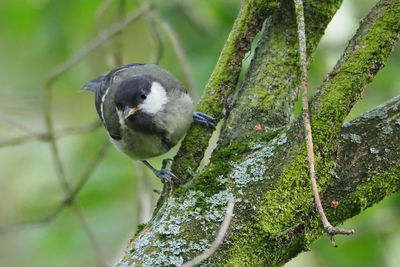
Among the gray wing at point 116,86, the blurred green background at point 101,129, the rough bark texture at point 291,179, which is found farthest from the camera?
the blurred green background at point 101,129

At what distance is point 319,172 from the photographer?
1.63m

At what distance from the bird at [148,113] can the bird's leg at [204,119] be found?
30 cm

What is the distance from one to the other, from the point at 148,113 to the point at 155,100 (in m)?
0.09

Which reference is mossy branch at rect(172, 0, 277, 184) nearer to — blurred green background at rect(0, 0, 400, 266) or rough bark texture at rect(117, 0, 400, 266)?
rough bark texture at rect(117, 0, 400, 266)

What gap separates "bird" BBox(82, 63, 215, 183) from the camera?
2.61 meters

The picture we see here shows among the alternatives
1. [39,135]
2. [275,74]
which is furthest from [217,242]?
[39,135]

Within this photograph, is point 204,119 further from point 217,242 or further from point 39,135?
point 39,135

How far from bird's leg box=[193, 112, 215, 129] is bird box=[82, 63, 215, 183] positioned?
30cm

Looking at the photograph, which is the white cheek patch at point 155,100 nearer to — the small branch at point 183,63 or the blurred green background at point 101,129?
the small branch at point 183,63

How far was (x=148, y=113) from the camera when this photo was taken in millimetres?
2627

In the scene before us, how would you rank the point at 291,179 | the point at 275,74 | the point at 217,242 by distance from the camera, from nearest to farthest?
1. the point at 217,242
2. the point at 291,179
3. the point at 275,74

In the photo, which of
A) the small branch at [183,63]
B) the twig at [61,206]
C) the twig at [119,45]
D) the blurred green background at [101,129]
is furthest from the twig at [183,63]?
the twig at [61,206]

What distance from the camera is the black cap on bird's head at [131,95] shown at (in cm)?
261

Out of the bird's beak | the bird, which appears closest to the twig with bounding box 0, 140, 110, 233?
the bird
